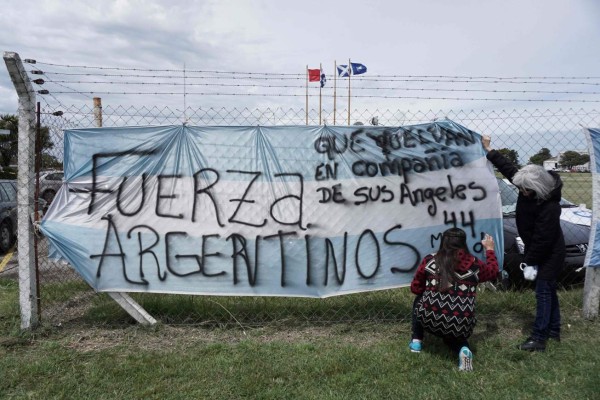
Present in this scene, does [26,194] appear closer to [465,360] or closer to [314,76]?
[465,360]

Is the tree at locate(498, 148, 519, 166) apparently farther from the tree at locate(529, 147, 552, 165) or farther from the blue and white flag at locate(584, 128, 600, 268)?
the blue and white flag at locate(584, 128, 600, 268)

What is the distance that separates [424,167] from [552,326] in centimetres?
175

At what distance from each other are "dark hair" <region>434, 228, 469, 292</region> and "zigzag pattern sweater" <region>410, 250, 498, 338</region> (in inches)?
1.4

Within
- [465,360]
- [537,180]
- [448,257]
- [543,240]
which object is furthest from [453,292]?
[537,180]

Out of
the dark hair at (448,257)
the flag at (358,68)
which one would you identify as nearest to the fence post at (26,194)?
the dark hair at (448,257)

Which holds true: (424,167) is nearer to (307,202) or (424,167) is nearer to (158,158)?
(307,202)

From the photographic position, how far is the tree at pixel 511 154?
4.39 meters

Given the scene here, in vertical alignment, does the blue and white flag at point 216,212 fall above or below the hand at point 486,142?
below

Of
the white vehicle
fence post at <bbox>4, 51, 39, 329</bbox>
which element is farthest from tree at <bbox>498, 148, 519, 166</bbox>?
fence post at <bbox>4, 51, 39, 329</bbox>

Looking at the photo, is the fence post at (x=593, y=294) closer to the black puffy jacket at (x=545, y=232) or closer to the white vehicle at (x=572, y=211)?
the black puffy jacket at (x=545, y=232)

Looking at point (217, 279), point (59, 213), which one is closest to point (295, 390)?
point (217, 279)

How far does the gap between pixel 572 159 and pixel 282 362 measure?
11.9 ft

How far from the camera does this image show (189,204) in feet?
13.2

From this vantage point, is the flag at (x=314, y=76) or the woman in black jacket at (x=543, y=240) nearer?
the woman in black jacket at (x=543, y=240)
